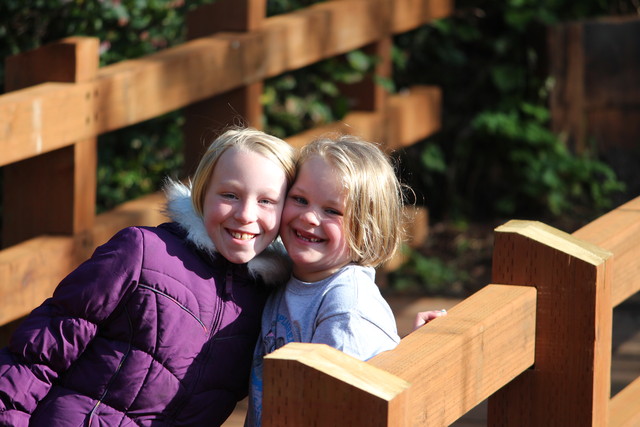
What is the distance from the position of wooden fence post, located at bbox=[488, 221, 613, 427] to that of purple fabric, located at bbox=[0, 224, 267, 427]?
62 centimetres

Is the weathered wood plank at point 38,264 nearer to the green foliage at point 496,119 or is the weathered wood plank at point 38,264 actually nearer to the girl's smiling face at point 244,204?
the girl's smiling face at point 244,204

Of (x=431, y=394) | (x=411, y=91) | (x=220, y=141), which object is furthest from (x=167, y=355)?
(x=411, y=91)

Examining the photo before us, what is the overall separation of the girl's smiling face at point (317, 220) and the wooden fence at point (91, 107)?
942mm

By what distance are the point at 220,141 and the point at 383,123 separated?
9.39 ft

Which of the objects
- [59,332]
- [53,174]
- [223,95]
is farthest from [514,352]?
[223,95]

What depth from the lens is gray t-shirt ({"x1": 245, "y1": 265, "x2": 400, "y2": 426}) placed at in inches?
80.0

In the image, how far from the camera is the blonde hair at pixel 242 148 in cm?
226

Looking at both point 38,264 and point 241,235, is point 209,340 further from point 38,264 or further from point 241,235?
point 38,264

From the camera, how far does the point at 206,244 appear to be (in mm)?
2240

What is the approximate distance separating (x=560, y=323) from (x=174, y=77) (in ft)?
6.10

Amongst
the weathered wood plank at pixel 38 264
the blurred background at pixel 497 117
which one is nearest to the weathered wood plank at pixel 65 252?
the weathered wood plank at pixel 38 264

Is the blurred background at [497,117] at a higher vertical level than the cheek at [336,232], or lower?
lower

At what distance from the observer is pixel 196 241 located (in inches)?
88.3

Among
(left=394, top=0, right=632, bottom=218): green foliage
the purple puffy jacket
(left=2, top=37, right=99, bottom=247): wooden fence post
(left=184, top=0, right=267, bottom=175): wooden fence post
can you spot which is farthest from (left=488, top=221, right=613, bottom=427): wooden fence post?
(left=394, top=0, right=632, bottom=218): green foliage
